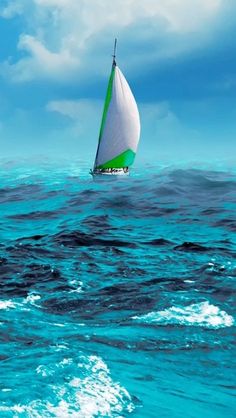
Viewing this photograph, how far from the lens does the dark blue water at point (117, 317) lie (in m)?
6.94

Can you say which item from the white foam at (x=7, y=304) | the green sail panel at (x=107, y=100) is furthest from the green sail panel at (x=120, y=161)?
the white foam at (x=7, y=304)

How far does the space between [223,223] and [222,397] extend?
15020mm

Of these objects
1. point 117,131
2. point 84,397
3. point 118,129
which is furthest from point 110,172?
point 84,397

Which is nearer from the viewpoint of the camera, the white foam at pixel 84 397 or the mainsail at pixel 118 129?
the white foam at pixel 84 397

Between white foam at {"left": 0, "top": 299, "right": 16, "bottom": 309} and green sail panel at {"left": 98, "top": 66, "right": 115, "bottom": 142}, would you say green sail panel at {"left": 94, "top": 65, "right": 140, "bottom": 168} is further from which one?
white foam at {"left": 0, "top": 299, "right": 16, "bottom": 309}

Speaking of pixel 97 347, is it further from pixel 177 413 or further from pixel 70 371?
pixel 177 413

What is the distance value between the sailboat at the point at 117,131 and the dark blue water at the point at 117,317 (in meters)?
26.2

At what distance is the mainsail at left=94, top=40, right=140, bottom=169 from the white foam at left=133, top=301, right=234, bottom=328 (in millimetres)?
38021

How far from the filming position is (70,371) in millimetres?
7648

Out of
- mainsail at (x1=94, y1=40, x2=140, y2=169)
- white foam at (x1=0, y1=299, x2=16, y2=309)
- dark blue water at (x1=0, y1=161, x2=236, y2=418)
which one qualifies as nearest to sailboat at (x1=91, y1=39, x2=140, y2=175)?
mainsail at (x1=94, y1=40, x2=140, y2=169)

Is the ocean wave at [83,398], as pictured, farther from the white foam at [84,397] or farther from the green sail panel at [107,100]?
the green sail panel at [107,100]

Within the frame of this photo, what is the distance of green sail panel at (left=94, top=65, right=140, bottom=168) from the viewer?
47.8 m

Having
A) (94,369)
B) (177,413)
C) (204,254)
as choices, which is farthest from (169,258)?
(177,413)

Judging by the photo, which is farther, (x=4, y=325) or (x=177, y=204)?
(x=177, y=204)
